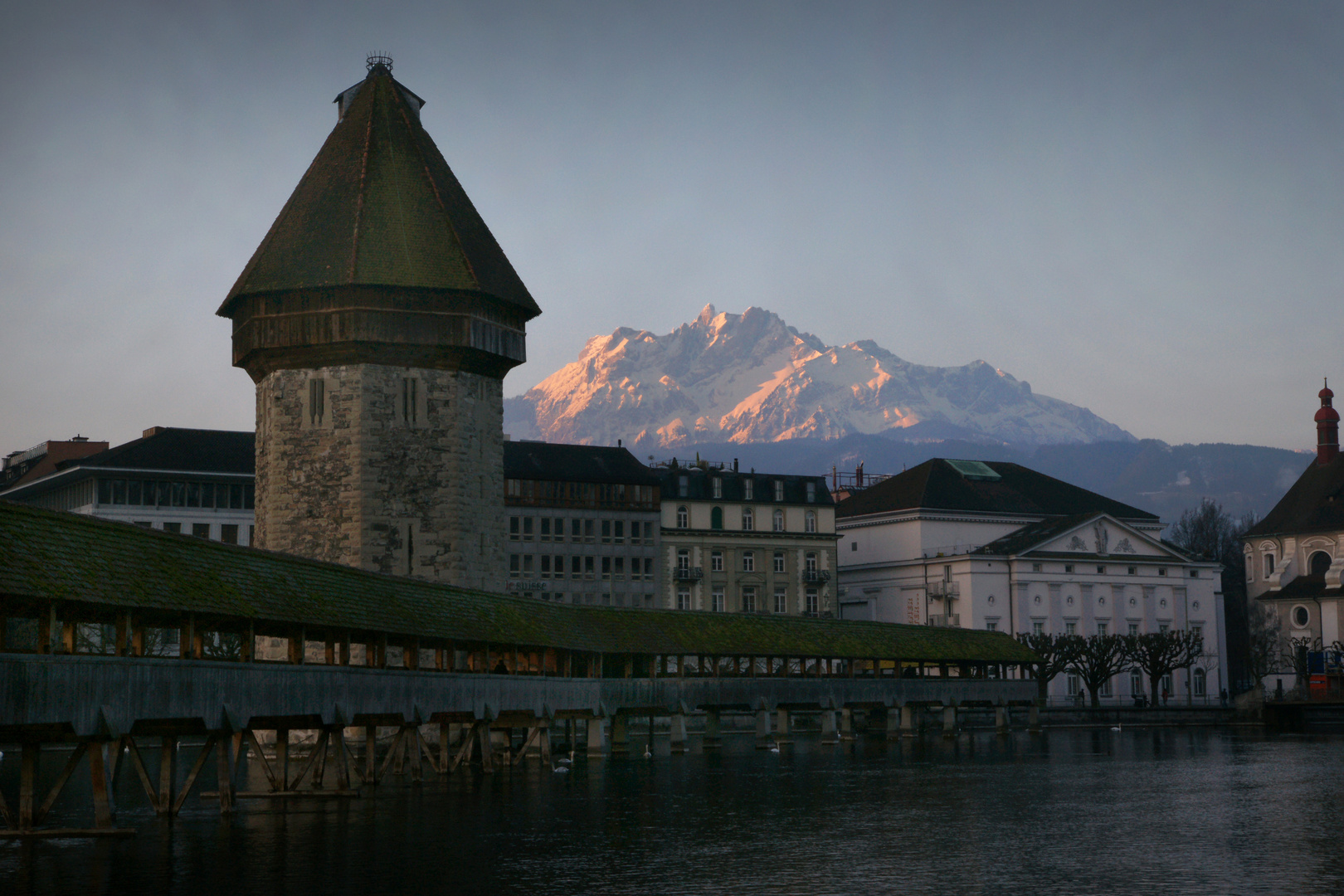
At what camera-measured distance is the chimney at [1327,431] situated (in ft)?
374

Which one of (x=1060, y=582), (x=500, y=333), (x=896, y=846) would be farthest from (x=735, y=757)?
(x=1060, y=582)

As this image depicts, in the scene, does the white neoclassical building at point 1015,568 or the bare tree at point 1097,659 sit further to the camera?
the white neoclassical building at point 1015,568

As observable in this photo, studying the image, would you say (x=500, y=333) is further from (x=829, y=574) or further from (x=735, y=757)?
(x=829, y=574)

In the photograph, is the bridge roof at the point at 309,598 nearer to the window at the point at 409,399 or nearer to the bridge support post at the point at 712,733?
the bridge support post at the point at 712,733

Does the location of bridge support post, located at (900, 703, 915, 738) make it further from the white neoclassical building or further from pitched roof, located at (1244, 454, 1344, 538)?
pitched roof, located at (1244, 454, 1344, 538)

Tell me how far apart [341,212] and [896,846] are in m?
30.6

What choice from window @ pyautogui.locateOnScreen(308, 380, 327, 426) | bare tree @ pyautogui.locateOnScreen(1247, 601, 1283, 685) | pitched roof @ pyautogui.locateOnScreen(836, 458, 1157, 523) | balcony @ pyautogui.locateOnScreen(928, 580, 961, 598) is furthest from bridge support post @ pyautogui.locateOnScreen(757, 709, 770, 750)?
bare tree @ pyautogui.locateOnScreen(1247, 601, 1283, 685)

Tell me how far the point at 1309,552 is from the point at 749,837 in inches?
3570

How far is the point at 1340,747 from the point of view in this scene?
58.5 m

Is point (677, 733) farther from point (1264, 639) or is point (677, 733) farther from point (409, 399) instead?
point (1264, 639)

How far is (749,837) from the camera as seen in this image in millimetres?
28109

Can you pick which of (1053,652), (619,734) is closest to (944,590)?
(1053,652)

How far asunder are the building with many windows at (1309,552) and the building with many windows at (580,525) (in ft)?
143

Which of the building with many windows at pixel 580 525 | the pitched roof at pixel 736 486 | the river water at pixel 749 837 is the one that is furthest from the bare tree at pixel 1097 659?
the river water at pixel 749 837
